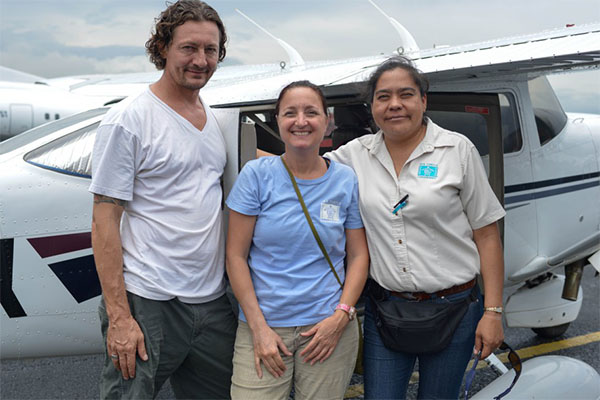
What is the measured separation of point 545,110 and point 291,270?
2870mm

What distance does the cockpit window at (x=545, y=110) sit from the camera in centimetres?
406

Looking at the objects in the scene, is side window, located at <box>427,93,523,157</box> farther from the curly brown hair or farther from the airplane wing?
the curly brown hair

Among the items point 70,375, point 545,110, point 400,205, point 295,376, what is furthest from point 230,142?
point 70,375

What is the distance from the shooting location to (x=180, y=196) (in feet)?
7.10

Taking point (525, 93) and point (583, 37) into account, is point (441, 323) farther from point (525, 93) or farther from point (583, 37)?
point (525, 93)

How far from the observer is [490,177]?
3434 mm

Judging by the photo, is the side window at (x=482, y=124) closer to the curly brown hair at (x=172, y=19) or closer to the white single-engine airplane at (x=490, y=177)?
the white single-engine airplane at (x=490, y=177)

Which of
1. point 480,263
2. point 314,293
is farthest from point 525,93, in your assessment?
point 314,293

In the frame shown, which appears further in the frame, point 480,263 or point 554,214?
point 554,214

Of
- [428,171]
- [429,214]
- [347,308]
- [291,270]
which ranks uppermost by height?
[428,171]

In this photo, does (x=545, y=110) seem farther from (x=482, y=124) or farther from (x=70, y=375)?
(x=70, y=375)

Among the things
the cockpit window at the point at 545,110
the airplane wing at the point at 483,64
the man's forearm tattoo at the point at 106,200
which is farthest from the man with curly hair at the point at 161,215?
the cockpit window at the point at 545,110

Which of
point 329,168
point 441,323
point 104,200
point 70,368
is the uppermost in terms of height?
point 329,168

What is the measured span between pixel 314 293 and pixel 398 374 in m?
0.56
